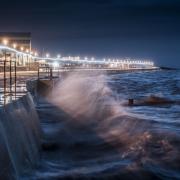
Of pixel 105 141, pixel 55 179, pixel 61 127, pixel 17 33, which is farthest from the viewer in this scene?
pixel 17 33

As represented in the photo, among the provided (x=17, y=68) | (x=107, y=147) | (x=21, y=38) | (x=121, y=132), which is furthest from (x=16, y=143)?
(x=21, y=38)

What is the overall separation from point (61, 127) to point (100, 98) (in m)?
13.6

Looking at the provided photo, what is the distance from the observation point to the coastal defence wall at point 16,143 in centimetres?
838

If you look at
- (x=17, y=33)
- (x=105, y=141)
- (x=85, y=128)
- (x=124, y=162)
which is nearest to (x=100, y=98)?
(x=85, y=128)

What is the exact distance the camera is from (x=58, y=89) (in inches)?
1458

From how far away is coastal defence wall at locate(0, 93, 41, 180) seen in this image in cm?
838

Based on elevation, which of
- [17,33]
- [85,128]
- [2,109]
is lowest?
[85,128]

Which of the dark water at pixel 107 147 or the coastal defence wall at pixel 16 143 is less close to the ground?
the coastal defence wall at pixel 16 143

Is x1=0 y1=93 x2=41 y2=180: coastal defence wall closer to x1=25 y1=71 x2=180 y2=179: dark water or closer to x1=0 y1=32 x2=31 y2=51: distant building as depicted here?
x1=25 y1=71 x2=180 y2=179: dark water

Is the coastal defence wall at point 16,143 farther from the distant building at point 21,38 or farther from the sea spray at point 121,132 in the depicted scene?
the distant building at point 21,38

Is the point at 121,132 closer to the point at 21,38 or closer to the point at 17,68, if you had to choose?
the point at 17,68

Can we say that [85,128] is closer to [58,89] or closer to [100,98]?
[100,98]

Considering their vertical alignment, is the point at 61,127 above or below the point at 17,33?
below

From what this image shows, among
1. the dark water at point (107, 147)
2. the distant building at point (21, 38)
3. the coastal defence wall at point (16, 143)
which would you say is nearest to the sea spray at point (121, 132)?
the dark water at point (107, 147)
